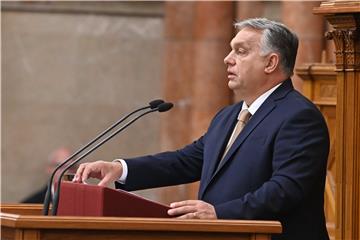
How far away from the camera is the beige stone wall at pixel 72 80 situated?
15609 mm

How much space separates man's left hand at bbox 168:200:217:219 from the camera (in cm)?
537

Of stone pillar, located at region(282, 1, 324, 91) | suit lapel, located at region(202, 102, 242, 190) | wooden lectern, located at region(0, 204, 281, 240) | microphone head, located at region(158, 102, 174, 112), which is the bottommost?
wooden lectern, located at region(0, 204, 281, 240)

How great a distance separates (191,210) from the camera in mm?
5371

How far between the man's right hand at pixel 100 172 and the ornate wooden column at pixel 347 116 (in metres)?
1.05

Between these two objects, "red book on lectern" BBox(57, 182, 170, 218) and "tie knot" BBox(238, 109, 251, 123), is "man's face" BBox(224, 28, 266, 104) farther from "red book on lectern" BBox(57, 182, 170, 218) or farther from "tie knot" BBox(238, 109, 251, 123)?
"red book on lectern" BBox(57, 182, 170, 218)

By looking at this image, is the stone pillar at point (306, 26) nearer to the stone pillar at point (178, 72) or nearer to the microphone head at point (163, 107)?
the stone pillar at point (178, 72)

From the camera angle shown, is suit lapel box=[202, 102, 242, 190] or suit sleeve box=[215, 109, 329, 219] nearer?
suit sleeve box=[215, 109, 329, 219]

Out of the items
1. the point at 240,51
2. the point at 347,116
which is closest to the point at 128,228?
the point at 240,51

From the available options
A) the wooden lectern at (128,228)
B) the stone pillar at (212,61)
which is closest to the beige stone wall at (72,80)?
the stone pillar at (212,61)

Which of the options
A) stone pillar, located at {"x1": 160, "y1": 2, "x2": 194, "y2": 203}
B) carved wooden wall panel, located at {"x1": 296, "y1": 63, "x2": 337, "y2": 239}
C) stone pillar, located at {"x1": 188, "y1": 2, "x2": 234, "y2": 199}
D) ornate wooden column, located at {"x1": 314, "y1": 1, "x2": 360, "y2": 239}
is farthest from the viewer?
stone pillar, located at {"x1": 160, "y1": 2, "x2": 194, "y2": 203}

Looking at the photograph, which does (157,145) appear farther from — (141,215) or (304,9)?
(141,215)

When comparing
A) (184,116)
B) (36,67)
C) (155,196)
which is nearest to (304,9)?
(184,116)

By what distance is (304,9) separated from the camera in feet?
38.2

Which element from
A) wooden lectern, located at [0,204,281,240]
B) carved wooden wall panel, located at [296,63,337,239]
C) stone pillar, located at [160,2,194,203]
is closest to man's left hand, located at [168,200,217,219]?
wooden lectern, located at [0,204,281,240]
